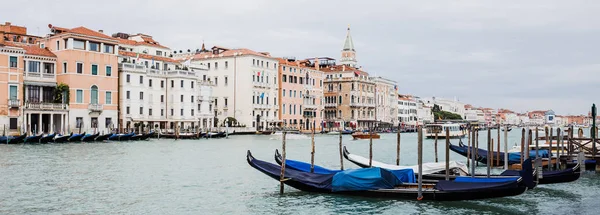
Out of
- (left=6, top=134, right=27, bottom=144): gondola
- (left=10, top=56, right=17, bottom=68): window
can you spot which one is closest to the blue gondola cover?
(left=6, top=134, right=27, bottom=144): gondola

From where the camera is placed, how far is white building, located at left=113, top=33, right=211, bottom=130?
102ft

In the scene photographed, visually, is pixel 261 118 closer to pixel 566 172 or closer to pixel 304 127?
pixel 304 127

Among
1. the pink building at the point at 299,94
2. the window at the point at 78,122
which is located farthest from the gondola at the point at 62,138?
the pink building at the point at 299,94

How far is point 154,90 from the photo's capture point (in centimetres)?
3247

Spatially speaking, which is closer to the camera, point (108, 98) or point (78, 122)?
point (78, 122)

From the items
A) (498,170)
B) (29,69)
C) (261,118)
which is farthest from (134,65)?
(498,170)

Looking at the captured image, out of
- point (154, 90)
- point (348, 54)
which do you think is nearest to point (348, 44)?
point (348, 54)

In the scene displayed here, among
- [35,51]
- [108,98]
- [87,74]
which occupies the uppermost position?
[35,51]

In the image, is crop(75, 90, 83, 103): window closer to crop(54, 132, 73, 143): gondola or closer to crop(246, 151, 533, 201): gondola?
crop(54, 132, 73, 143): gondola

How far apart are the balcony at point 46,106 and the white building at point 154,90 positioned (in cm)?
379

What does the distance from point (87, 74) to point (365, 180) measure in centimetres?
2226

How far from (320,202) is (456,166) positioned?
2.95 metres

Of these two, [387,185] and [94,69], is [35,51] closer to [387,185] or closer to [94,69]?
[94,69]

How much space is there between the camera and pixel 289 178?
10133mm
